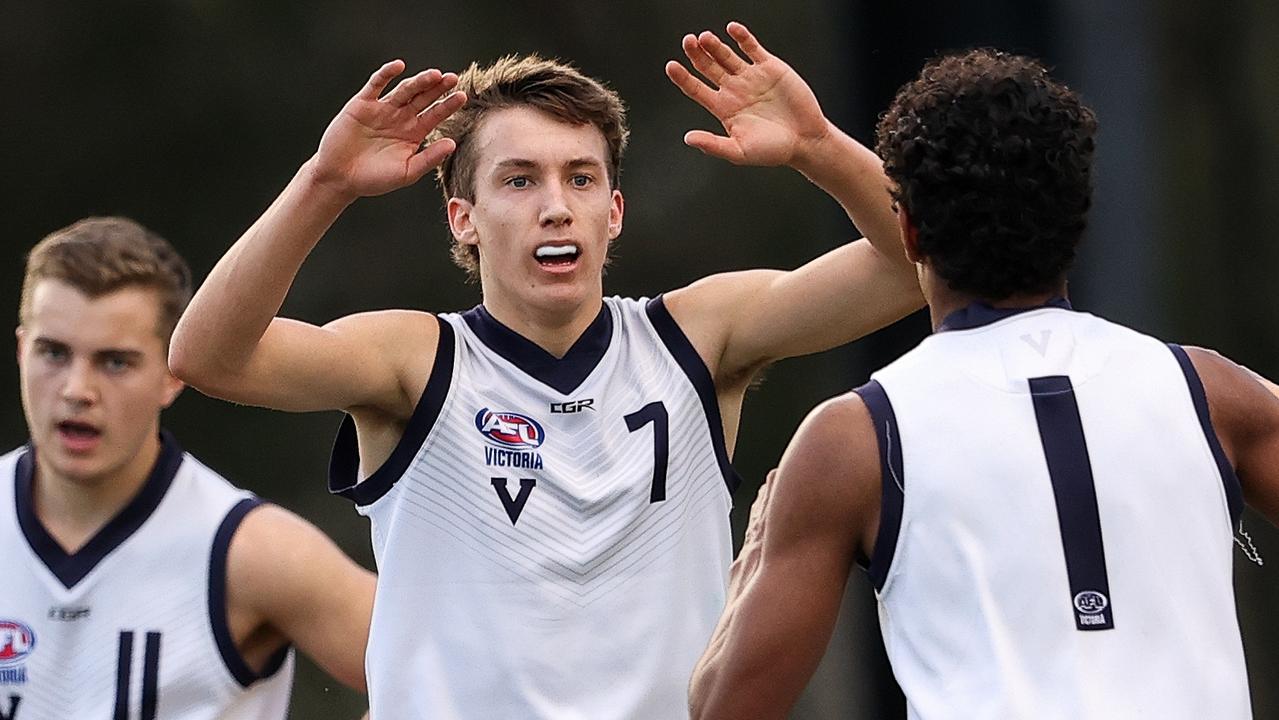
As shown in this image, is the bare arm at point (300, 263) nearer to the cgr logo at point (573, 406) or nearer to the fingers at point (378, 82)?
the fingers at point (378, 82)

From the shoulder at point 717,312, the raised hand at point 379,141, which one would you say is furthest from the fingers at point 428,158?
the shoulder at point 717,312

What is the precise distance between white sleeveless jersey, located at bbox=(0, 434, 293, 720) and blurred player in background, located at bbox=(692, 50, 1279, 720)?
1.74 meters

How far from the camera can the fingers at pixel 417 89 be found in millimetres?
3588

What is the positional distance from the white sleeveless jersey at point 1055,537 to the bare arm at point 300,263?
3.78 ft

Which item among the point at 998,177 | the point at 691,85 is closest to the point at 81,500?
the point at 691,85

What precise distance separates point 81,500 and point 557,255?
1.35 m

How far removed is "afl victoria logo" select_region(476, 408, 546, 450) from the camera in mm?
3836

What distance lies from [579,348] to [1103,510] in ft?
4.72

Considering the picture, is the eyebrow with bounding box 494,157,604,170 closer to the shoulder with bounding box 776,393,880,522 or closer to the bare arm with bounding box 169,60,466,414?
the bare arm with bounding box 169,60,466,414

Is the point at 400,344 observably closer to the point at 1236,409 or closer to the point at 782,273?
the point at 782,273

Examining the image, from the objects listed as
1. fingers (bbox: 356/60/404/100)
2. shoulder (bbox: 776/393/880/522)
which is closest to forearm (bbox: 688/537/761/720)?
shoulder (bbox: 776/393/880/522)

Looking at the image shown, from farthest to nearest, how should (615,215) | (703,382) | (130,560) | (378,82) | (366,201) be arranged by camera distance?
(366,201) → (130,560) → (615,215) → (703,382) → (378,82)

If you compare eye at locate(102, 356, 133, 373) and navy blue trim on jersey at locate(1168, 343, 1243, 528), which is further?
eye at locate(102, 356, 133, 373)

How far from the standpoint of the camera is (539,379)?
155 inches
